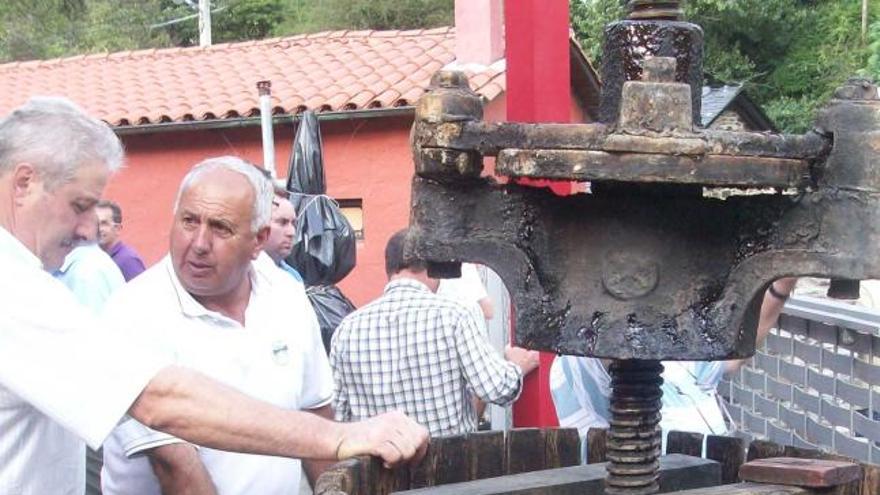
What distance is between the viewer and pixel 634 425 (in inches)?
87.4

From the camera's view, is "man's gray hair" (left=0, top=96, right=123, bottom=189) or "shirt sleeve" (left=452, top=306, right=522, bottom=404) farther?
"shirt sleeve" (left=452, top=306, right=522, bottom=404)

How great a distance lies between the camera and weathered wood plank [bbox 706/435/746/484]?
271 centimetres

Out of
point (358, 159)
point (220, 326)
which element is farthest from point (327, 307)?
point (358, 159)

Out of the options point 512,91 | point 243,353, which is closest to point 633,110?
point 243,353

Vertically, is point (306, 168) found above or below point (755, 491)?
above

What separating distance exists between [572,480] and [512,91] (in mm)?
1756

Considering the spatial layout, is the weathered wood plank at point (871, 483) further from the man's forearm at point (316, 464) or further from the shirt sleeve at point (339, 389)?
the shirt sleeve at point (339, 389)

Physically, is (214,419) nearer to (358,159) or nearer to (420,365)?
(420,365)

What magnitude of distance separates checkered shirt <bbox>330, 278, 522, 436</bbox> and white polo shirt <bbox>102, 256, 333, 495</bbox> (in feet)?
2.96

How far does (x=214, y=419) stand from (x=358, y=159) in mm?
11372

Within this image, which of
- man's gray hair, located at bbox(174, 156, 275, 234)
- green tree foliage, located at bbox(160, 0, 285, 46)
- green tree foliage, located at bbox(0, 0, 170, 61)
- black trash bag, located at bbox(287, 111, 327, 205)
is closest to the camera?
man's gray hair, located at bbox(174, 156, 275, 234)

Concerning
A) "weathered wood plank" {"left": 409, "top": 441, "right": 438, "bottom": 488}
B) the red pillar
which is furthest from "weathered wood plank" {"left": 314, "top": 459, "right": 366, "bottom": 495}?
the red pillar

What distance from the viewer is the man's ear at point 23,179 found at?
2561 millimetres

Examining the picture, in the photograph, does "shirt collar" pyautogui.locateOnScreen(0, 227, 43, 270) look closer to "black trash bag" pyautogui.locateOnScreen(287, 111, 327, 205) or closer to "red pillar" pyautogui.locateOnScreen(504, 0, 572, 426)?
"red pillar" pyautogui.locateOnScreen(504, 0, 572, 426)
